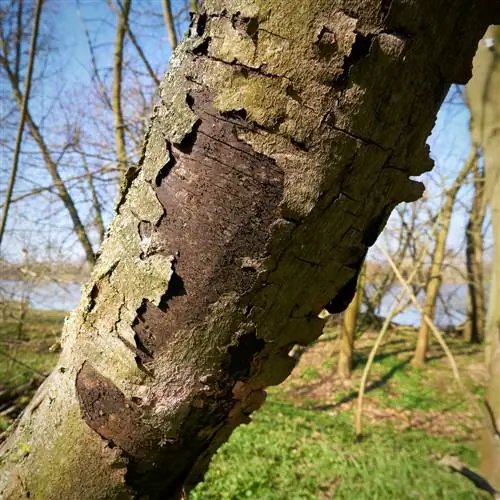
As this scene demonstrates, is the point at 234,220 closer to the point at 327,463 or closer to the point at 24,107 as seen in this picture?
the point at 24,107

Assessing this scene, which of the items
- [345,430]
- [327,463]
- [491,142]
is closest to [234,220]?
[491,142]

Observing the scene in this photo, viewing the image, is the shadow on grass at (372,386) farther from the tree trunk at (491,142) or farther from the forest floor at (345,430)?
the tree trunk at (491,142)

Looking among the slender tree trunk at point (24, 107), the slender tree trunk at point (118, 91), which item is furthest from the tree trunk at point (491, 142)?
the slender tree trunk at point (118, 91)

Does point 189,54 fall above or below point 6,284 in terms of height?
below

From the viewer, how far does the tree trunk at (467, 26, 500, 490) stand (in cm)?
191

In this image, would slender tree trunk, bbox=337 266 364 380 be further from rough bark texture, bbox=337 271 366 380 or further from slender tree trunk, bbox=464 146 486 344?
slender tree trunk, bbox=464 146 486 344

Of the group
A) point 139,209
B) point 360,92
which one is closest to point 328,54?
point 360,92

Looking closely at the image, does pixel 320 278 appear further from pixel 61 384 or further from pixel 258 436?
pixel 258 436

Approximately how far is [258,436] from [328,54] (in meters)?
6.28

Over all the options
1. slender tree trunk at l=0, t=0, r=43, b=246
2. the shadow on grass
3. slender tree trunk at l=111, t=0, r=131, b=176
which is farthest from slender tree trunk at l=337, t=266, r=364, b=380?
slender tree trunk at l=0, t=0, r=43, b=246

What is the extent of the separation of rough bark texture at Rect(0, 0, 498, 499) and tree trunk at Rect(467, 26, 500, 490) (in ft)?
5.52

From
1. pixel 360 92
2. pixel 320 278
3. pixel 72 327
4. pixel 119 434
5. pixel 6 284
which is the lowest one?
pixel 119 434

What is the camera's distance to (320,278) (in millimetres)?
554

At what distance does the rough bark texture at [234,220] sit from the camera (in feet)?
1.55
